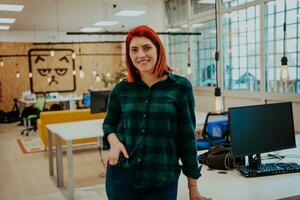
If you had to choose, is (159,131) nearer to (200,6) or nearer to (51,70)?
(200,6)

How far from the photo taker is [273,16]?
554 centimetres

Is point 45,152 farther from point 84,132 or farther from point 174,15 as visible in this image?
point 174,15

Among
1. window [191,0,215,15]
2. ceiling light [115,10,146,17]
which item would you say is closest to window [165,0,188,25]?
window [191,0,215,15]

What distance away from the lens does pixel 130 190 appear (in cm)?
148

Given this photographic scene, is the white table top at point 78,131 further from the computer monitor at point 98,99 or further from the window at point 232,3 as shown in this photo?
the window at point 232,3

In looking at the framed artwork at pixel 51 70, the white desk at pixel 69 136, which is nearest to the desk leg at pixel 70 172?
the white desk at pixel 69 136

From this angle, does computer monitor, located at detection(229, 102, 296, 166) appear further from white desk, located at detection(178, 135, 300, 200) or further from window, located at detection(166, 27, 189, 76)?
window, located at detection(166, 27, 189, 76)

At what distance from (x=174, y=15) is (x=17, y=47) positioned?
262 inches

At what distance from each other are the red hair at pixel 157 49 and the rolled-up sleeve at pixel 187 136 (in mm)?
142

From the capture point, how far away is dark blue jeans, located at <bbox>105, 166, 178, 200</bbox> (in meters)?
1.47

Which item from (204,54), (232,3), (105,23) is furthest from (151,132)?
(105,23)

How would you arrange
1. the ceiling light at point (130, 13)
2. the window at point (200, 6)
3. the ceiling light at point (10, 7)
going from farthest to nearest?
the ceiling light at point (130, 13) < the ceiling light at point (10, 7) < the window at point (200, 6)

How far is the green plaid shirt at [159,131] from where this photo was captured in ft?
4.82

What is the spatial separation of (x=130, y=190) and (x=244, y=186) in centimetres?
85
